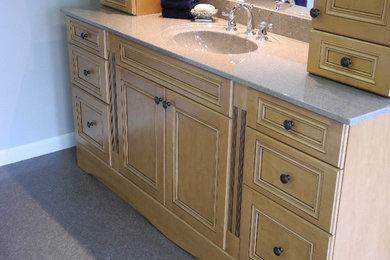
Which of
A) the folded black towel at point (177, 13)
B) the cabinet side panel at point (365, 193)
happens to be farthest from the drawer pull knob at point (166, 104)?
the cabinet side panel at point (365, 193)

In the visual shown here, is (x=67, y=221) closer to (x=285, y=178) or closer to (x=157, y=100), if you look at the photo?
(x=157, y=100)

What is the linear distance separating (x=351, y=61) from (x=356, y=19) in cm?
13

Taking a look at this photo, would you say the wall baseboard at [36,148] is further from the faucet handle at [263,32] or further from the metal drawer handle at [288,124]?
the metal drawer handle at [288,124]

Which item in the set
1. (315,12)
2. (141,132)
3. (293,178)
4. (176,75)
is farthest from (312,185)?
(141,132)

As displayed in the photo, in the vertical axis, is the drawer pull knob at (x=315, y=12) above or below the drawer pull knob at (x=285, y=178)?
above

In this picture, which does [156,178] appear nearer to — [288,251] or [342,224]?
[288,251]

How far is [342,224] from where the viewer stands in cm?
165

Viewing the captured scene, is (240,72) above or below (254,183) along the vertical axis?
above

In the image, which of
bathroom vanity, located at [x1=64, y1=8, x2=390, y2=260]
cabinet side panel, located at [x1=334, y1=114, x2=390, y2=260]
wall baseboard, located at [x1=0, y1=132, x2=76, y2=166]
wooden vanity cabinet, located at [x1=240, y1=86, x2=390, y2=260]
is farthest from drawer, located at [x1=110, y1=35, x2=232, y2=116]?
wall baseboard, located at [x1=0, y1=132, x2=76, y2=166]

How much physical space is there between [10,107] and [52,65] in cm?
31

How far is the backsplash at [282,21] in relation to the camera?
2.20 metres

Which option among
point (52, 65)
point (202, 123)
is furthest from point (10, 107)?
point (202, 123)

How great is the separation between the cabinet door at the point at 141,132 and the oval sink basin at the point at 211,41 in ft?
0.87

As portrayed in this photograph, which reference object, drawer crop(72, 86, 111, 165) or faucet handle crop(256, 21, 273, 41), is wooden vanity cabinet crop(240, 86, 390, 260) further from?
drawer crop(72, 86, 111, 165)
